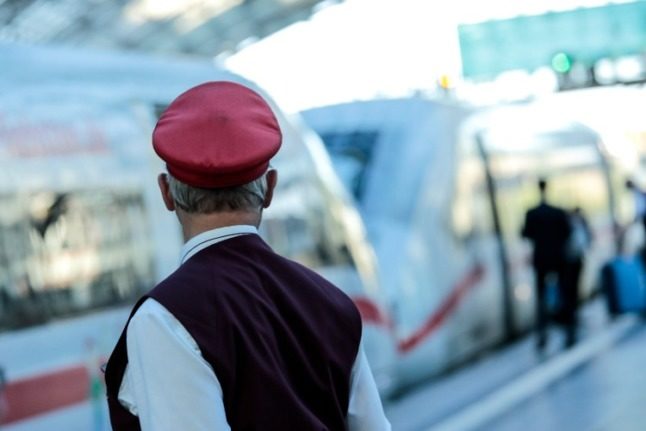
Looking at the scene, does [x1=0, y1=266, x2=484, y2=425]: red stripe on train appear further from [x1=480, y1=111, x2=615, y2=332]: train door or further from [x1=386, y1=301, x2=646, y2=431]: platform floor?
[x1=480, y1=111, x2=615, y2=332]: train door

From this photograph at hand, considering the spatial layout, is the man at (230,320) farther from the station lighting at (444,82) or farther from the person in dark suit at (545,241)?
the station lighting at (444,82)

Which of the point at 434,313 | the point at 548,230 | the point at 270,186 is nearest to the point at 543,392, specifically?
the point at 434,313

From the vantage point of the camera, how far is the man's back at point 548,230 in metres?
12.1

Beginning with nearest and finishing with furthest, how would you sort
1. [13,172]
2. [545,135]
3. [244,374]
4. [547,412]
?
[244,374]
[13,172]
[547,412]
[545,135]

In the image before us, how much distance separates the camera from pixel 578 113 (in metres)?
19.1

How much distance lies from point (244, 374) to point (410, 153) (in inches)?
416

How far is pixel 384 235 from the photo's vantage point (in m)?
11.8

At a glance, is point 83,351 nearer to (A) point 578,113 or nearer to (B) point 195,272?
(B) point 195,272

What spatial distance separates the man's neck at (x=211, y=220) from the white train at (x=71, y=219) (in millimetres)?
3581

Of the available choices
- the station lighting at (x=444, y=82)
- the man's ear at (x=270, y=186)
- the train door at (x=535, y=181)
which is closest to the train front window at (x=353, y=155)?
the train door at (x=535, y=181)

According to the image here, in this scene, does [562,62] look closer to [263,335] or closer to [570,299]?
[570,299]

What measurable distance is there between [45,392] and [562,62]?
59.1ft

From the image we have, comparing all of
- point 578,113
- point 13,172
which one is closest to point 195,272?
point 13,172

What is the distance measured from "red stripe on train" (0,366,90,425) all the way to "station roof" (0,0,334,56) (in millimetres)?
29699
